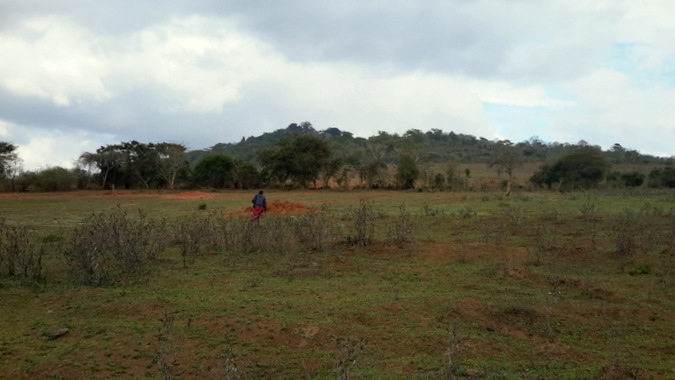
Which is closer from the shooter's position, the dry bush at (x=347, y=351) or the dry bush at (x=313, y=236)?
the dry bush at (x=347, y=351)

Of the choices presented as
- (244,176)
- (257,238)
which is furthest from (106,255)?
(244,176)

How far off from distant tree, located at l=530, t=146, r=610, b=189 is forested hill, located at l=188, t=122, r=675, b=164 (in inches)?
433

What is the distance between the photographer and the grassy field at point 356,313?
4.94m

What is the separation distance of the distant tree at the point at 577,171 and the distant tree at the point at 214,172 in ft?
93.8

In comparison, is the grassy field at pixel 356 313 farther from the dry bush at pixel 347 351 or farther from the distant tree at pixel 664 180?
the distant tree at pixel 664 180

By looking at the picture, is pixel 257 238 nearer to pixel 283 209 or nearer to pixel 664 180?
pixel 283 209

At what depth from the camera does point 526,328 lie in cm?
598

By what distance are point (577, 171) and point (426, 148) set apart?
1711 centimetres

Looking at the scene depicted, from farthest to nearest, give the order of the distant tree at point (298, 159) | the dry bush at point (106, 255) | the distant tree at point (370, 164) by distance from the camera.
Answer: the distant tree at point (370, 164) → the distant tree at point (298, 159) → the dry bush at point (106, 255)

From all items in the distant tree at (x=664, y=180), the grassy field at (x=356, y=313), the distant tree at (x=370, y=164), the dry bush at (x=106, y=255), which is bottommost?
the grassy field at (x=356, y=313)

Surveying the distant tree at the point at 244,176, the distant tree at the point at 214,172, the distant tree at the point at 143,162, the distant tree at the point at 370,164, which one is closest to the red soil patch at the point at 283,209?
the distant tree at the point at 370,164

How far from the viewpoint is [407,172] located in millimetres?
42531

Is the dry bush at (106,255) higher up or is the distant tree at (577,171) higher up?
the distant tree at (577,171)

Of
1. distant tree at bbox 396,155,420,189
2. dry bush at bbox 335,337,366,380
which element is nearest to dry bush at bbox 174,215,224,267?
dry bush at bbox 335,337,366,380
